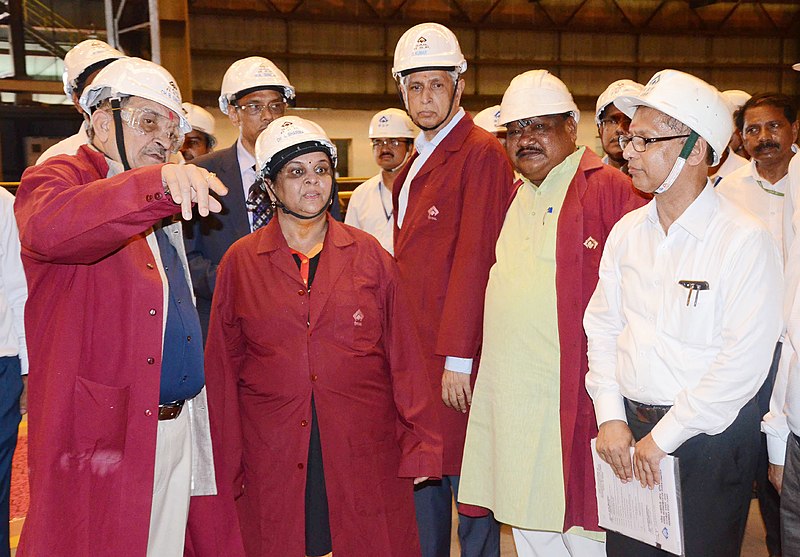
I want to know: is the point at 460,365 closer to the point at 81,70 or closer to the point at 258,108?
the point at 258,108

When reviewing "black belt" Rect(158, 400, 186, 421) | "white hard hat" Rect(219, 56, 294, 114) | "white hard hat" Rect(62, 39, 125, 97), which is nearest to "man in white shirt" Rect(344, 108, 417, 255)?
"white hard hat" Rect(219, 56, 294, 114)

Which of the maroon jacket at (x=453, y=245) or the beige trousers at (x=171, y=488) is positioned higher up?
the maroon jacket at (x=453, y=245)

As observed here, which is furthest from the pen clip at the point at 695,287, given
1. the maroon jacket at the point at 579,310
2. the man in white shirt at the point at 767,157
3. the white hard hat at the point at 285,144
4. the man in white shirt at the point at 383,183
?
the man in white shirt at the point at 383,183

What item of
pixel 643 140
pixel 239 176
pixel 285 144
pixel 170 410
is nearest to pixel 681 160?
pixel 643 140

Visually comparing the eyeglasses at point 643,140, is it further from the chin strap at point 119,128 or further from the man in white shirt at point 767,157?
the man in white shirt at point 767,157

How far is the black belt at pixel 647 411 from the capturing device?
222 centimetres

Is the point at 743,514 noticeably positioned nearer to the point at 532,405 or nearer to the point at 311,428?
the point at 532,405

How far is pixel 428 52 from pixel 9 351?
2038 millimetres

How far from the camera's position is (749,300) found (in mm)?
2076

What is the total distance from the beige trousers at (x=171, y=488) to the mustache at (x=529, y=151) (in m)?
1.50

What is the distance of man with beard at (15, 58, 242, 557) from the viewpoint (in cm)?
210

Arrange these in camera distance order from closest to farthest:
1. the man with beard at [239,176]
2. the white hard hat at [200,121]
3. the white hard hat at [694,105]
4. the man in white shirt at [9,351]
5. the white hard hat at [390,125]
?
the white hard hat at [694,105] → the man in white shirt at [9,351] → the man with beard at [239,176] → the white hard hat at [200,121] → the white hard hat at [390,125]

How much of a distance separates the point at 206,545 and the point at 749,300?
1.83 m

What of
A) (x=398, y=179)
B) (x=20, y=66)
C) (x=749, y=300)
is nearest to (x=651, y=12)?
(x=20, y=66)
